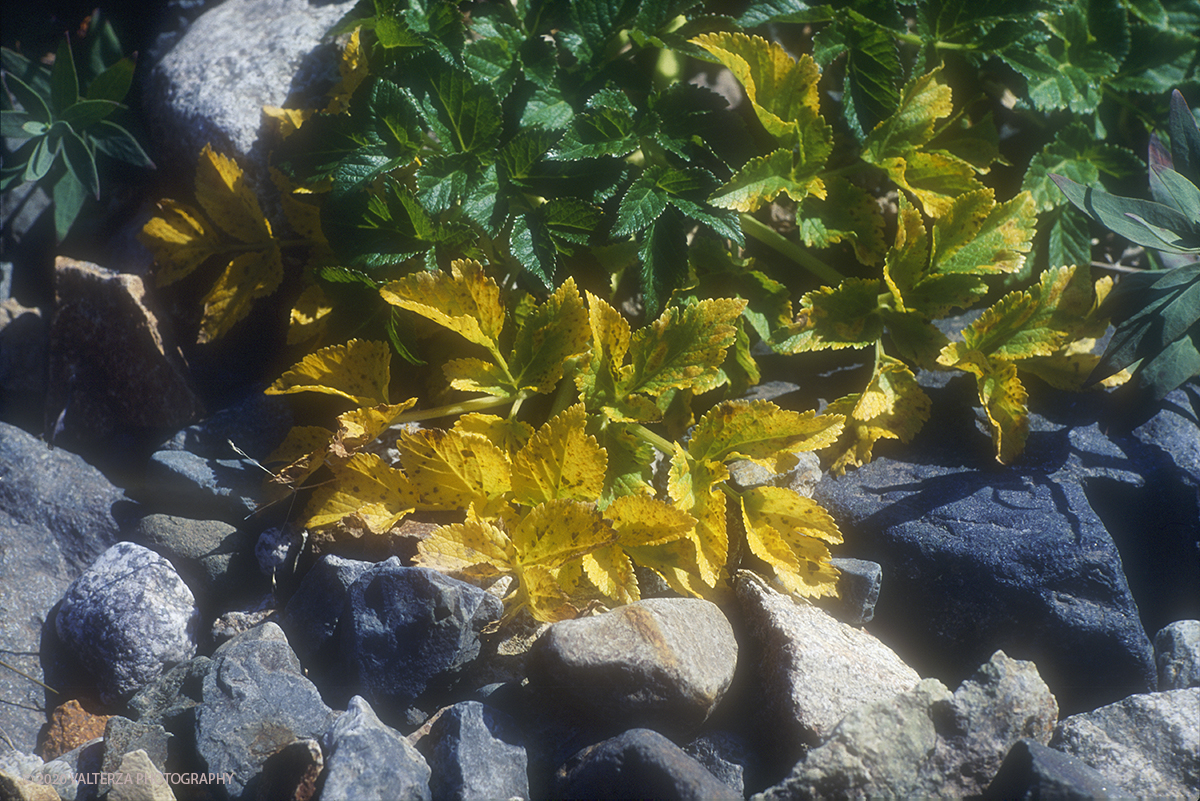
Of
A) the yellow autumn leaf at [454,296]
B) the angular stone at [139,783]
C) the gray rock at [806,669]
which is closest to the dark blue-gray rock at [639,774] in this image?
the gray rock at [806,669]

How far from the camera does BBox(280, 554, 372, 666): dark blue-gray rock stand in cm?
203

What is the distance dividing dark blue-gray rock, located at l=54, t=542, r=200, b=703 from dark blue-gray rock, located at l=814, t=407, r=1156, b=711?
1.90 metres

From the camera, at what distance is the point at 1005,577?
203 cm

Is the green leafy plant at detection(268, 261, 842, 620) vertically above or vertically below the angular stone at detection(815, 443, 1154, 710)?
above

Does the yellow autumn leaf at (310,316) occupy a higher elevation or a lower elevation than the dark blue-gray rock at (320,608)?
higher

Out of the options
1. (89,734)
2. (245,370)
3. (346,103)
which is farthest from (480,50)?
(89,734)

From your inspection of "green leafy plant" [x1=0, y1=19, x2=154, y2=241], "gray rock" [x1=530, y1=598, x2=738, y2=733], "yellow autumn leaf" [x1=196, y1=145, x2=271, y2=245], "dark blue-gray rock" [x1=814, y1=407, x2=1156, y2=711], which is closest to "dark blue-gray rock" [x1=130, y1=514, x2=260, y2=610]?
"yellow autumn leaf" [x1=196, y1=145, x2=271, y2=245]

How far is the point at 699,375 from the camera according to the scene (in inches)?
77.8

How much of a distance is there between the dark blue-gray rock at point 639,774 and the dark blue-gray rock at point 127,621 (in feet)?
3.97

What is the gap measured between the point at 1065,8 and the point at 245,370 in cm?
302

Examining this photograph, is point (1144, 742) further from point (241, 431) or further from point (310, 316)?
point (241, 431)

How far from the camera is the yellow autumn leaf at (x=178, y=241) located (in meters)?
2.48

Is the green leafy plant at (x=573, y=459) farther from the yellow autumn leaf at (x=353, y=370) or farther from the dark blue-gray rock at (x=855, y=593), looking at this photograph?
the dark blue-gray rock at (x=855, y=593)

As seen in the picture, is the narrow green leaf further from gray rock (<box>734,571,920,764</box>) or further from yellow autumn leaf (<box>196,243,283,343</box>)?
gray rock (<box>734,571,920,764</box>)
